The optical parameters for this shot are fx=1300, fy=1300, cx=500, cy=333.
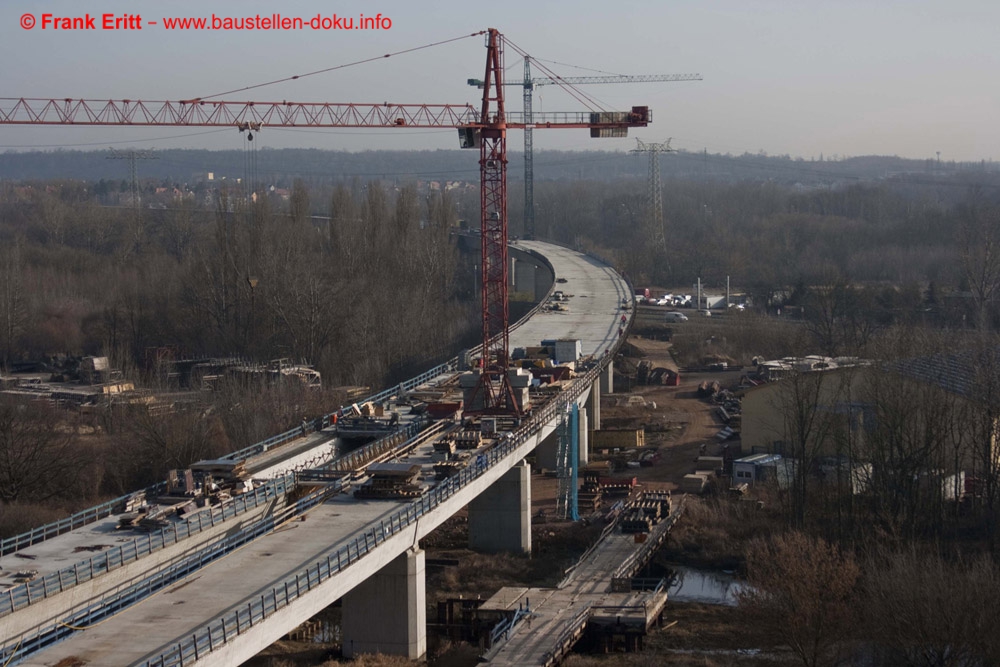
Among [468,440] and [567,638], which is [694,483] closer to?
[468,440]

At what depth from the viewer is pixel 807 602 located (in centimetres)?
2264

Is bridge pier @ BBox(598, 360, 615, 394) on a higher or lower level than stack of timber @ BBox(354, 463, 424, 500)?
lower

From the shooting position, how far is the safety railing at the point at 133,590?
17766mm

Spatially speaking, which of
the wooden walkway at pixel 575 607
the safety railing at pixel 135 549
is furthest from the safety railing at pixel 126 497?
the wooden walkway at pixel 575 607

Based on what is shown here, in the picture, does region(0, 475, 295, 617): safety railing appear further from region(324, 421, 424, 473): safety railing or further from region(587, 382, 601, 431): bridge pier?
region(587, 382, 601, 431): bridge pier

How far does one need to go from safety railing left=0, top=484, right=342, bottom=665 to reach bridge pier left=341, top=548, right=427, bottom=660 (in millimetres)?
2112

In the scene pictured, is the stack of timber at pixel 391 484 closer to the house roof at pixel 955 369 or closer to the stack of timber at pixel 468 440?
the stack of timber at pixel 468 440

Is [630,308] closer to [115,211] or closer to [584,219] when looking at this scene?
[115,211]

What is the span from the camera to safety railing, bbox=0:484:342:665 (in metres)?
17.8

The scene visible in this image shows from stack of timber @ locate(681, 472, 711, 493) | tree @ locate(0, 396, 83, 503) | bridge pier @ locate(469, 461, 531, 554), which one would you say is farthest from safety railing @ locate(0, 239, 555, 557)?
stack of timber @ locate(681, 472, 711, 493)

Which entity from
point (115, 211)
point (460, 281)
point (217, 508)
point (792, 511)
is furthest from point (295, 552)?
point (115, 211)

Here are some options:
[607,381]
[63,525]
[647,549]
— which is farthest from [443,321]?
[63,525]

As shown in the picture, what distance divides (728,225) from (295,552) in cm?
10277

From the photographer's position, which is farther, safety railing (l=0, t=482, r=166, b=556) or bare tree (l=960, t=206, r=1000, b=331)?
bare tree (l=960, t=206, r=1000, b=331)
